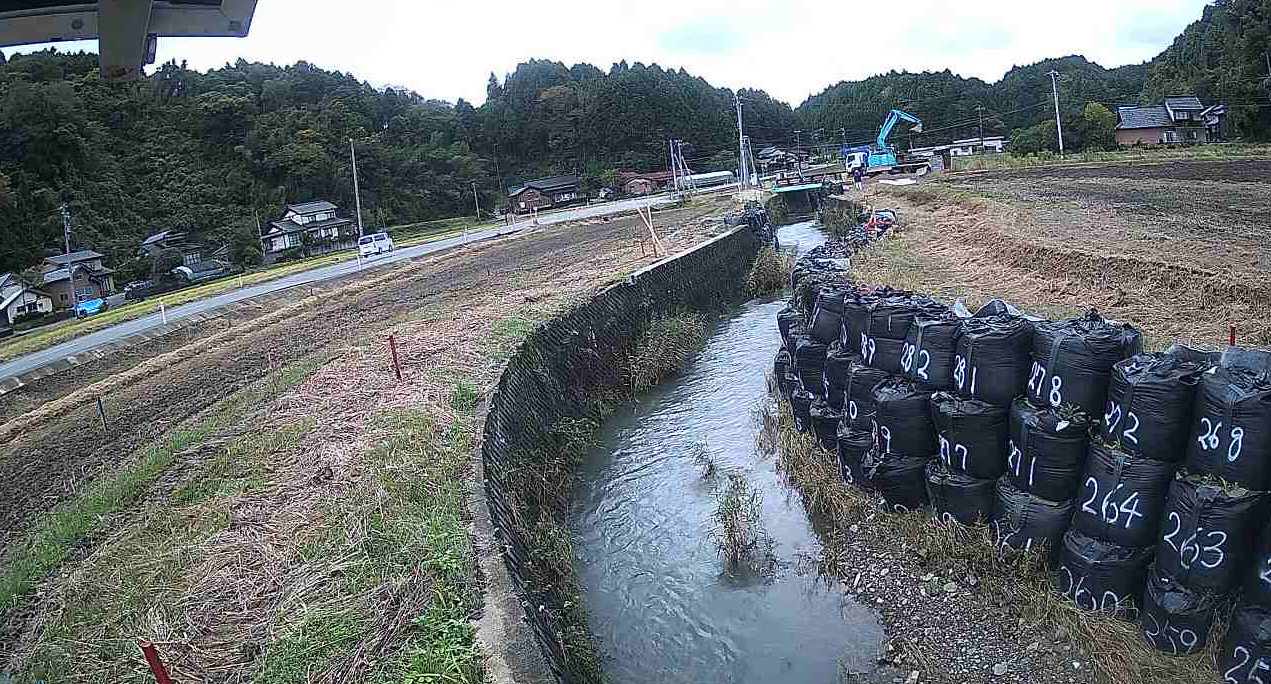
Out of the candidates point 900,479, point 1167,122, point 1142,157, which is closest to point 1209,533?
point 900,479

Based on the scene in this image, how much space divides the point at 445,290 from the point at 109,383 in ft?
24.2

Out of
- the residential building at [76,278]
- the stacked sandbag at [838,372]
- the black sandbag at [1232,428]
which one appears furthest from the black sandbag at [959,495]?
the residential building at [76,278]

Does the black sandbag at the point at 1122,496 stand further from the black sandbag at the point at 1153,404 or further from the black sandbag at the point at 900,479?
the black sandbag at the point at 900,479

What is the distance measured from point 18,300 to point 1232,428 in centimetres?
3431

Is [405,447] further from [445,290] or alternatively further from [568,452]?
[445,290]

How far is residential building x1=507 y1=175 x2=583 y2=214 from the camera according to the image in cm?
6025

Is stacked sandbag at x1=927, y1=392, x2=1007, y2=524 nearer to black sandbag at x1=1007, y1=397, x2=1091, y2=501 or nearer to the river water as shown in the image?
black sandbag at x1=1007, y1=397, x2=1091, y2=501

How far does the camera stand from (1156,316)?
849cm

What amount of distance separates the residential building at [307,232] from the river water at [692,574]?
32.6m

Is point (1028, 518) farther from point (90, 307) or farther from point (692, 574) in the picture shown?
point (90, 307)

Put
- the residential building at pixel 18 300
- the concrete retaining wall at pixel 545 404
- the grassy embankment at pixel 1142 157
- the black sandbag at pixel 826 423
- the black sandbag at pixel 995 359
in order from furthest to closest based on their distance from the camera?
the residential building at pixel 18 300, the grassy embankment at pixel 1142 157, the black sandbag at pixel 826 423, the black sandbag at pixel 995 359, the concrete retaining wall at pixel 545 404

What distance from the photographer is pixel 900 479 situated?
252 inches

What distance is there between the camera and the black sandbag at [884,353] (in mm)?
6602

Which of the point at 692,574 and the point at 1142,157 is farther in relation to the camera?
the point at 1142,157
